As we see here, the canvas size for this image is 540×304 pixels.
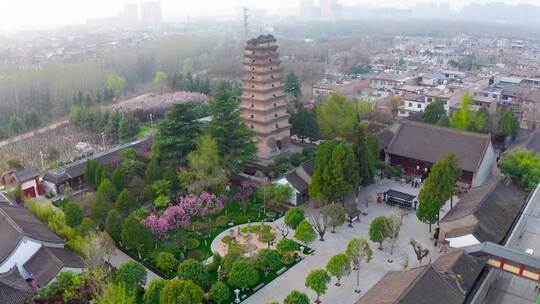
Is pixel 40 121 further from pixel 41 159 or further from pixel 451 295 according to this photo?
pixel 451 295

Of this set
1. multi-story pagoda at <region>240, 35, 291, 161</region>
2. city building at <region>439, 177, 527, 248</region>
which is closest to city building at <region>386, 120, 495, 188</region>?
city building at <region>439, 177, 527, 248</region>

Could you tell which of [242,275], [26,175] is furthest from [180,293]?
[26,175]

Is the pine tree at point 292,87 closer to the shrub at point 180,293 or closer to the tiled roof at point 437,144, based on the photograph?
the tiled roof at point 437,144

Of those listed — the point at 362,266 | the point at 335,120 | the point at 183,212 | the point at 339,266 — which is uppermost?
the point at 335,120

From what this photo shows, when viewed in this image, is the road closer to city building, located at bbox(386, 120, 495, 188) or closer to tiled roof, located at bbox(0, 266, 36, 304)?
city building, located at bbox(386, 120, 495, 188)

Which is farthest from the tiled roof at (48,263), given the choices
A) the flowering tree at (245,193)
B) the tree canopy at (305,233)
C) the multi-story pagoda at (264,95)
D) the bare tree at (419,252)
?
the multi-story pagoda at (264,95)

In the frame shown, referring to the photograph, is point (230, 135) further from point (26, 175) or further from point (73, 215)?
point (26, 175)

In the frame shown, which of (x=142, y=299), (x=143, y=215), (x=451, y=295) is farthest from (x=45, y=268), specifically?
(x=451, y=295)
